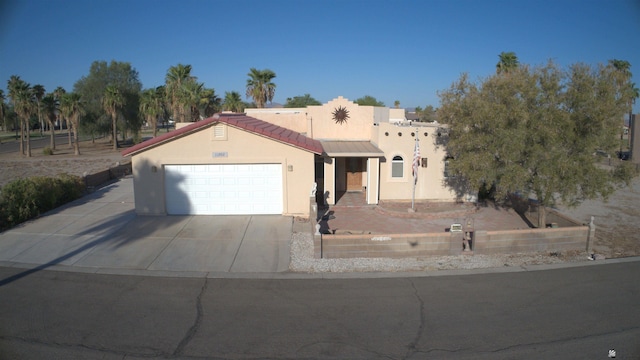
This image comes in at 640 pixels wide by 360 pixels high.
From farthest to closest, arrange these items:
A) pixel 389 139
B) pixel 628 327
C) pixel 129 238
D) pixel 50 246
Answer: pixel 389 139, pixel 129 238, pixel 50 246, pixel 628 327

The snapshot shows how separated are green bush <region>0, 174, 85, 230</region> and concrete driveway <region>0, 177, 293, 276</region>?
43cm

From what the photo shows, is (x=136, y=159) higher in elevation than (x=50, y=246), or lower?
higher

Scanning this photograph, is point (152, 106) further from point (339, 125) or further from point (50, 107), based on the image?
point (339, 125)

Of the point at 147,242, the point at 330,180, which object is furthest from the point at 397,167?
the point at 147,242

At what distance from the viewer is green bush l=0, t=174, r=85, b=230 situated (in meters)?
14.6

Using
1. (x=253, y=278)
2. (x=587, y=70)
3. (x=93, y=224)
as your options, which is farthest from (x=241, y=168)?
(x=587, y=70)

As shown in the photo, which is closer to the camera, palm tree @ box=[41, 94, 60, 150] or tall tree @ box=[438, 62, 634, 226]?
tall tree @ box=[438, 62, 634, 226]

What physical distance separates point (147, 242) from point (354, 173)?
436 inches

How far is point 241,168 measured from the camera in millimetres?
16453

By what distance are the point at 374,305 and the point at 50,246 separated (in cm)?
1001

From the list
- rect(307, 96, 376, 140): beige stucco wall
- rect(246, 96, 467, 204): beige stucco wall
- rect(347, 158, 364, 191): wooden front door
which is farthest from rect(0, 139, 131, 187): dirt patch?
rect(347, 158, 364, 191): wooden front door

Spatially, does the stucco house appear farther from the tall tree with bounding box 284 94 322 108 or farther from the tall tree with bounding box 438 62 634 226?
the tall tree with bounding box 284 94 322 108

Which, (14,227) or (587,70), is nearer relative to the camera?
(587,70)

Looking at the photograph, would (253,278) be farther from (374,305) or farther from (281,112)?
(281,112)
